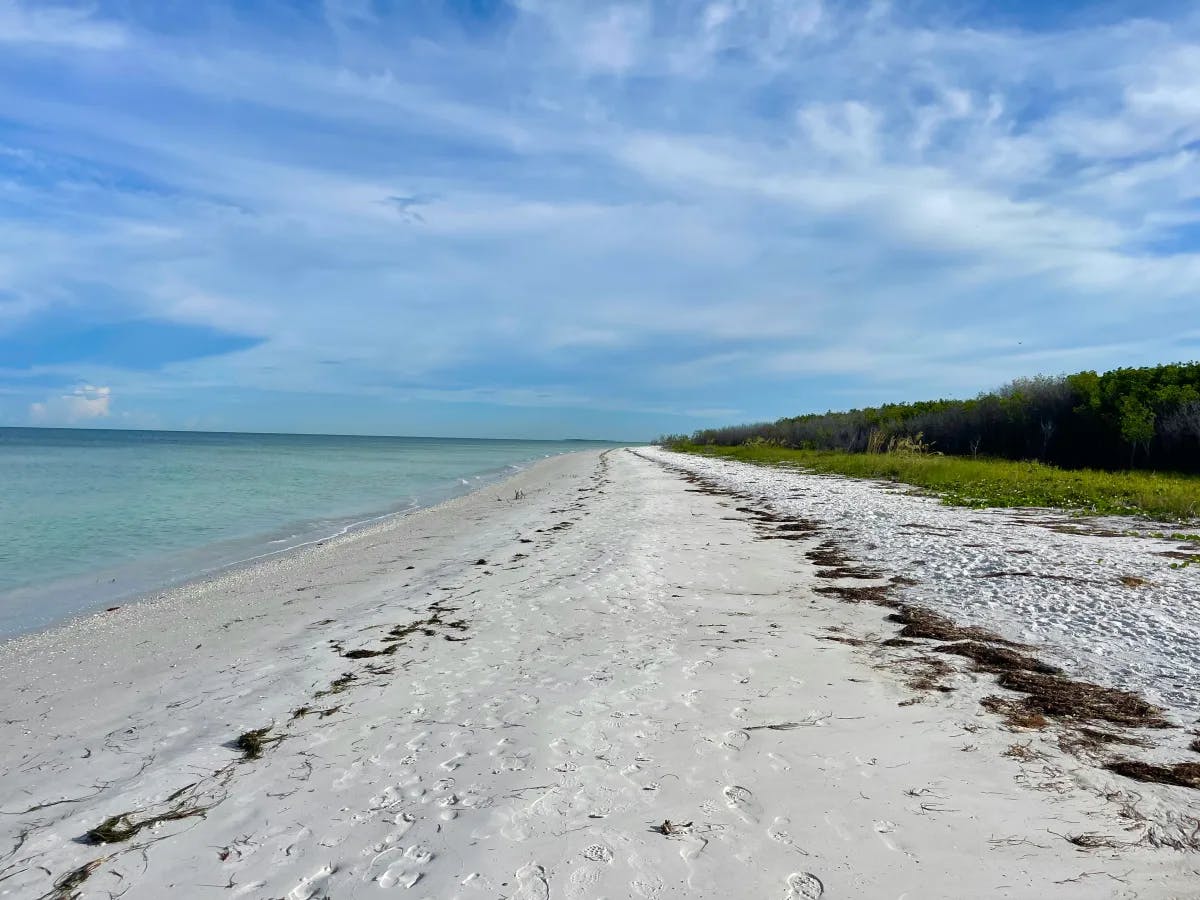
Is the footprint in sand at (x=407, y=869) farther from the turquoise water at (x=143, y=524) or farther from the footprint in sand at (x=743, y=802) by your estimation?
the turquoise water at (x=143, y=524)

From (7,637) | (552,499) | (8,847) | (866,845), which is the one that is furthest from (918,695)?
(552,499)

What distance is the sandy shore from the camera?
2.61 metres

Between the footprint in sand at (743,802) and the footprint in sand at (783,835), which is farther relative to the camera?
the footprint in sand at (743,802)

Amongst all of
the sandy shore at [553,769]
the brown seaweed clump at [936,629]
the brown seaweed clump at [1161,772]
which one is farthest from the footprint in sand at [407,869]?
the brown seaweed clump at [936,629]

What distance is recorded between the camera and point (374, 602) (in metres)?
7.74

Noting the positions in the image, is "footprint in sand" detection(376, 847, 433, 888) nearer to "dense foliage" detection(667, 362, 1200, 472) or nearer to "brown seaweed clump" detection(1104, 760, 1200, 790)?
"brown seaweed clump" detection(1104, 760, 1200, 790)

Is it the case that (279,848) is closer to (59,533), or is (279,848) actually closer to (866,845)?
(866,845)

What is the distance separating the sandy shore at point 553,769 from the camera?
103 inches

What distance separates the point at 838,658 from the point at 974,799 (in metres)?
2.01

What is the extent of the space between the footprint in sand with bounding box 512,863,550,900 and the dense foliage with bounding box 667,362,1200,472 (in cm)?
2432

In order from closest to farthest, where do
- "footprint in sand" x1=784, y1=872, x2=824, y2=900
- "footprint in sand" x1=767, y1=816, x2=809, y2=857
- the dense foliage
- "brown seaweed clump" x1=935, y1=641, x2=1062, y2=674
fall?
"footprint in sand" x1=784, y1=872, x2=824, y2=900
"footprint in sand" x1=767, y1=816, x2=809, y2=857
"brown seaweed clump" x1=935, y1=641, x2=1062, y2=674
the dense foliage

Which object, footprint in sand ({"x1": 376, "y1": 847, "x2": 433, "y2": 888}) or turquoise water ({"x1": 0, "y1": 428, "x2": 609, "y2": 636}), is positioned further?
turquoise water ({"x1": 0, "y1": 428, "x2": 609, "y2": 636})

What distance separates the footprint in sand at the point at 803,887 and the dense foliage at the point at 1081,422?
77.6 ft

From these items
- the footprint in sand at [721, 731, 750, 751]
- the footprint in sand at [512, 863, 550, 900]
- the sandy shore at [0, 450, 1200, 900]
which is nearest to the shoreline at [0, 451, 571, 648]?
the sandy shore at [0, 450, 1200, 900]
